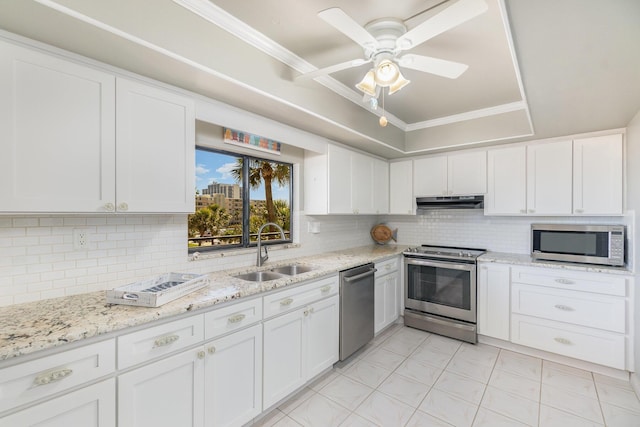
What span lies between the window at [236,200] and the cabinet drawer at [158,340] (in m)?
0.87

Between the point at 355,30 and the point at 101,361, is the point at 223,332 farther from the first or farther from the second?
the point at 355,30

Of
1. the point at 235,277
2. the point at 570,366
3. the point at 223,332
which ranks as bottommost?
the point at 570,366

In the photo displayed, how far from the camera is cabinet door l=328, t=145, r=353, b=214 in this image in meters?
3.02

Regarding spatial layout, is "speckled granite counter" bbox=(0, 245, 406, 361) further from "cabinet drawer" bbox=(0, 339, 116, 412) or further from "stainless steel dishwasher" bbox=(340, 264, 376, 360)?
"stainless steel dishwasher" bbox=(340, 264, 376, 360)

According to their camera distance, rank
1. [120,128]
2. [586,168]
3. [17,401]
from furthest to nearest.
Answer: [586,168]
[120,128]
[17,401]

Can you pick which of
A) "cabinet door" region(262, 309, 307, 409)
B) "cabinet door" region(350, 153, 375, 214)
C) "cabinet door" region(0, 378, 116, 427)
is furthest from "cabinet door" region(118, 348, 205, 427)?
"cabinet door" region(350, 153, 375, 214)

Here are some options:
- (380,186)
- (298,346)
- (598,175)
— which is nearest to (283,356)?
(298,346)

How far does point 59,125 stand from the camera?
4.40ft

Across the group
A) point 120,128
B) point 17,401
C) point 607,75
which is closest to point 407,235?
point 607,75

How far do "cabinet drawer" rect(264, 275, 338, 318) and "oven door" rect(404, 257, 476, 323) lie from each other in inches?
55.2

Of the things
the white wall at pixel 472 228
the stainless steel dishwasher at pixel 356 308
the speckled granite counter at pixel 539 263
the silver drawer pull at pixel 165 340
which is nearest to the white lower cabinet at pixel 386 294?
the stainless steel dishwasher at pixel 356 308

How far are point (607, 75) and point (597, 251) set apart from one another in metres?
1.75

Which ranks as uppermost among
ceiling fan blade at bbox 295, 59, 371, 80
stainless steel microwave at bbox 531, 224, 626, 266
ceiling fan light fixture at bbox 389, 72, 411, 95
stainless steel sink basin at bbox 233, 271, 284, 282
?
ceiling fan blade at bbox 295, 59, 371, 80

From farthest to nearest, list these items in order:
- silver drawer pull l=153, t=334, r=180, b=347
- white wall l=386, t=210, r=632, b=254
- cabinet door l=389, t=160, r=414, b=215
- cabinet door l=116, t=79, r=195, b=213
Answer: cabinet door l=389, t=160, r=414, b=215
white wall l=386, t=210, r=632, b=254
cabinet door l=116, t=79, r=195, b=213
silver drawer pull l=153, t=334, r=180, b=347
